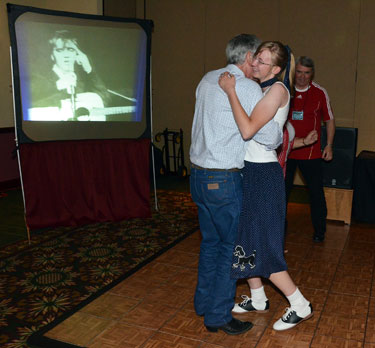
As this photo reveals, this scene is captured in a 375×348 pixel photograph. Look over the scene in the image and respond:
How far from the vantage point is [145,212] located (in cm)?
459

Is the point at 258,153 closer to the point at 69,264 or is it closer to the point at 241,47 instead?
the point at 241,47

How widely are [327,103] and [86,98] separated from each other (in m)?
2.09

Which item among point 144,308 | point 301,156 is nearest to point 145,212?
point 301,156

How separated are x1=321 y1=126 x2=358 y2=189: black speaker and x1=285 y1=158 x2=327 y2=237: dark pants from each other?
55 cm

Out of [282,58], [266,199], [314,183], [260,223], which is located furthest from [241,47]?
[314,183]

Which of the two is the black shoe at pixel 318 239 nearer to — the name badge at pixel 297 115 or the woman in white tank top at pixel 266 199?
the name badge at pixel 297 115

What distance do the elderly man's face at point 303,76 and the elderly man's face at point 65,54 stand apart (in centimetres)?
191

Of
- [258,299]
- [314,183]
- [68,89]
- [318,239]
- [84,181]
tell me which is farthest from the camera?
[84,181]

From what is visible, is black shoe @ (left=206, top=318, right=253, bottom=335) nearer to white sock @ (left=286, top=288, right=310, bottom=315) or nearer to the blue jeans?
the blue jeans

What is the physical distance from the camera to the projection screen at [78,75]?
12.6 feet

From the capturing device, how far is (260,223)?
7.46ft

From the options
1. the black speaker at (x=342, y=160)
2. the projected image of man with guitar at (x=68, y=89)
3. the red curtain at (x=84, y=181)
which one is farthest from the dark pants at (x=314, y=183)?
the projected image of man with guitar at (x=68, y=89)

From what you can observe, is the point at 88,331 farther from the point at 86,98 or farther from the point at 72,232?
the point at 86,98

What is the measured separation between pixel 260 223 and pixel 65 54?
2588mm
